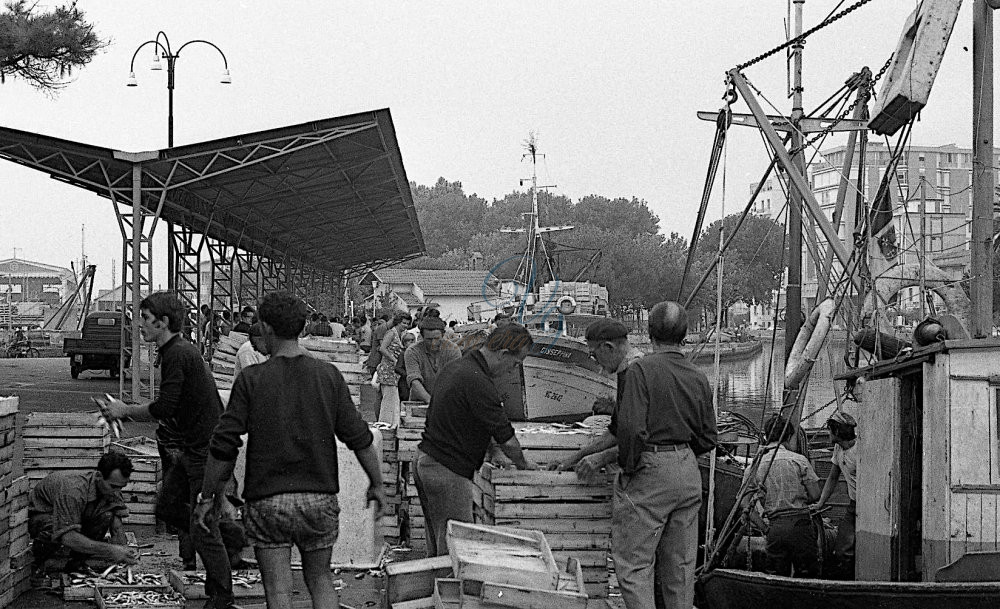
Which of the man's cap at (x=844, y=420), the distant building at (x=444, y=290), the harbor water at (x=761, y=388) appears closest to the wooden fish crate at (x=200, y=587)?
the man's cap at (x=844, y=420)

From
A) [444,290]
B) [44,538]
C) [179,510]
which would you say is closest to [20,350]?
[444,290]

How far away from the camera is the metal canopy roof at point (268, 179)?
62.1 ft

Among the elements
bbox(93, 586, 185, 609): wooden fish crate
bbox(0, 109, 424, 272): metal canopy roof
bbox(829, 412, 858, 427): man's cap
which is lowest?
bbox(93, 586, 185, 609): wooden fish crate

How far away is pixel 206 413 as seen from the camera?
650 centimetres

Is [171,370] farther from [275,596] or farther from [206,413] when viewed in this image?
[275,596]

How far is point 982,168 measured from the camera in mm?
8461

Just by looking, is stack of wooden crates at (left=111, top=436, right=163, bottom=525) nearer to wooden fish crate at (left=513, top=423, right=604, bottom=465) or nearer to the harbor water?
wooden fish crate at (left=513, top=423, right=604, bottom=465)

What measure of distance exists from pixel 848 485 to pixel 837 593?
1.99 metres

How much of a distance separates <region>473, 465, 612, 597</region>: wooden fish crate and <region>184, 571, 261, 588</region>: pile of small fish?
185cm

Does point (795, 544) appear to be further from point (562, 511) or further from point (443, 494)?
point (443, 494)

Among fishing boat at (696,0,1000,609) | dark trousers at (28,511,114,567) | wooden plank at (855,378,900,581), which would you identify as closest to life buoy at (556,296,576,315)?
fishing boat at (696,0,1000,609)

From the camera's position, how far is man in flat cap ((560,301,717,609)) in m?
5.78

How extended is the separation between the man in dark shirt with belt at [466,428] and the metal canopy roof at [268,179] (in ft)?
45.1

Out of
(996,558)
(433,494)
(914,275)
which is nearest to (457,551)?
(433,494)
